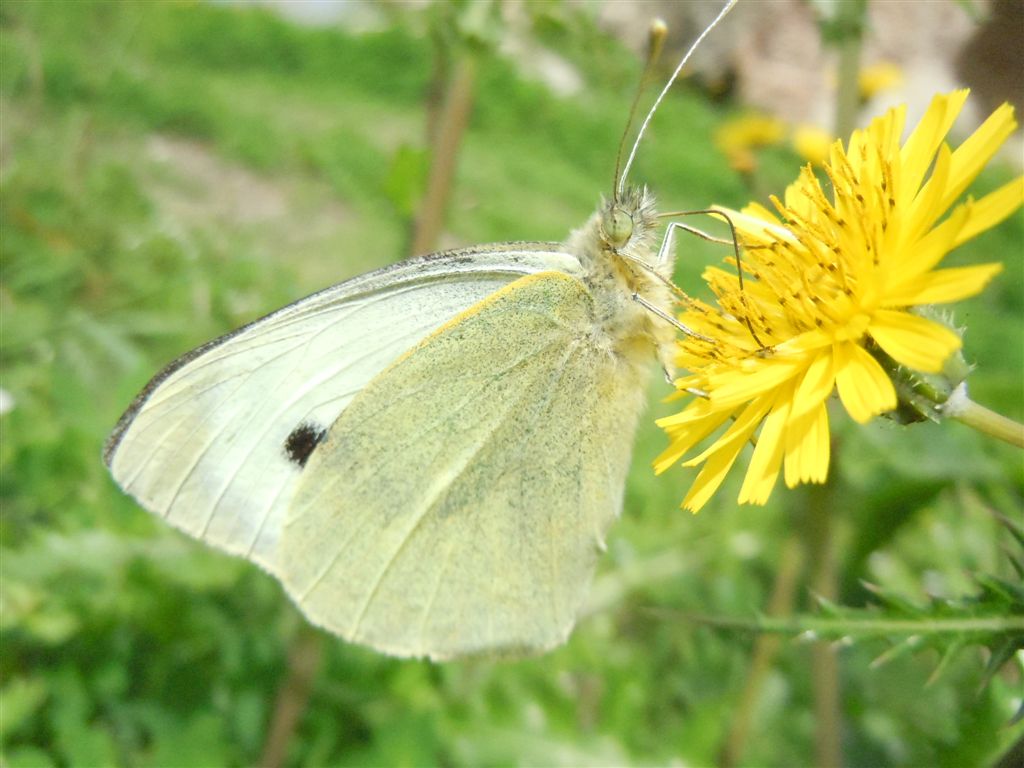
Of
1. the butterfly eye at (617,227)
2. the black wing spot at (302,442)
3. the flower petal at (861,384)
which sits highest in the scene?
the flower petal at (861,384)

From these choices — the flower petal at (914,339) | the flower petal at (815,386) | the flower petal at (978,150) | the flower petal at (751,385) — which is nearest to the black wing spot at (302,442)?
the flower petal at (751,385)

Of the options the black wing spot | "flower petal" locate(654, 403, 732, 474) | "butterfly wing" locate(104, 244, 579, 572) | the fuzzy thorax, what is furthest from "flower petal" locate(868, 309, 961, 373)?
→ the black wing spot

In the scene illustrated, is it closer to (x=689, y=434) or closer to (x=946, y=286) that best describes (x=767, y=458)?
Result: (x=689, y=434)

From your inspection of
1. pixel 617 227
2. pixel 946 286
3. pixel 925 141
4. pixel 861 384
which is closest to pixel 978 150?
pixel 925 141

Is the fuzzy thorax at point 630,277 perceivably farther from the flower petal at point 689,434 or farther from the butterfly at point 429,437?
the flower petal at point 689,434

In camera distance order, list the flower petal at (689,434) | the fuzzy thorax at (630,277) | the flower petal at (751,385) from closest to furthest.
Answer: the flower petal at (751,385)
the flower petal at (689,434)
the fuzzy thorax at (630,277)

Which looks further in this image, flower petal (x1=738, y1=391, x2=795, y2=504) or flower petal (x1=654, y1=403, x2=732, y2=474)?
flower petal (x1=654, y1=403, x2=732, y2=474)

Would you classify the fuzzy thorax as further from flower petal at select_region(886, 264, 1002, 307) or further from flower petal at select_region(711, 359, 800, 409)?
flower petal at select_region(886, 264, 1002, 307)
